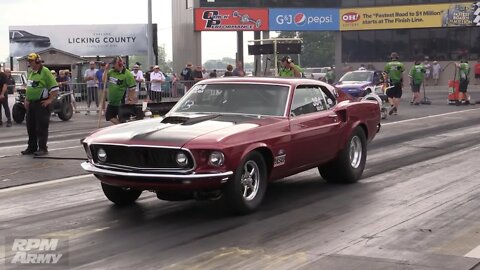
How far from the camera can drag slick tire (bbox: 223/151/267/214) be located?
644 centimetres

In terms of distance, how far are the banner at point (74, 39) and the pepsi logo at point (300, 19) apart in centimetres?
1161

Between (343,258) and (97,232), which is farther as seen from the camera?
(97,232)

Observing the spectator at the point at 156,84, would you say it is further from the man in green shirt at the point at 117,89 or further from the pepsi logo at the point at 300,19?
the pepsi logo at the point at 300,19

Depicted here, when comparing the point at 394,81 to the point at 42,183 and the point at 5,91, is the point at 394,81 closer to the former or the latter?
the point at 5,91

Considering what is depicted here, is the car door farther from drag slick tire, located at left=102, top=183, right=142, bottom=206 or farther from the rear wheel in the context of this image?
the rear wheel

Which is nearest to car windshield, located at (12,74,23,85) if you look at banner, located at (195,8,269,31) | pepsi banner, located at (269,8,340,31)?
banner, located at (195,8,269,31)

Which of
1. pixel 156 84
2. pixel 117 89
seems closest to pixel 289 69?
pixel 117 89

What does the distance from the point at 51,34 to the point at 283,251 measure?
3657 cm

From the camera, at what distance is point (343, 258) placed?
5.27m

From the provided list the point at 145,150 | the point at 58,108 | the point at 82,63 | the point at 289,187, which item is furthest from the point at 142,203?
Result: the point at 82,63

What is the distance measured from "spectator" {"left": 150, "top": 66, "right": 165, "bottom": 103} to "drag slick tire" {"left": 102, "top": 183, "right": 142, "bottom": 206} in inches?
615

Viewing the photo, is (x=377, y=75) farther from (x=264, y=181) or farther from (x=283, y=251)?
(x=283, y=251)

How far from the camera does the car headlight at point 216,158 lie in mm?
6215

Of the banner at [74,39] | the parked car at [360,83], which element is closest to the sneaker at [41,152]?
the parked car at [360,83]
